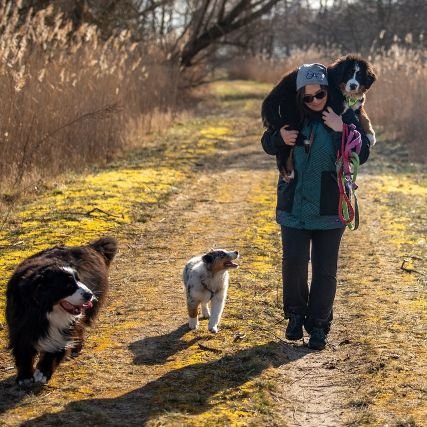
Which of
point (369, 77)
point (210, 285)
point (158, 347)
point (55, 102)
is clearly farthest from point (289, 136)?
point (55, 102)

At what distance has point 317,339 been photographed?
566 centimetres

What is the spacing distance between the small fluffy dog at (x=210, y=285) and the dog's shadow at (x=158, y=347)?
6.9 inches

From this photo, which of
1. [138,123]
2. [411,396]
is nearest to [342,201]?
[411,396]

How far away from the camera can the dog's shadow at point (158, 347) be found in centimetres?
539

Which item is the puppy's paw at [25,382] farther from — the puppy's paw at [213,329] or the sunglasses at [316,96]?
the sunglasses at [316,96]

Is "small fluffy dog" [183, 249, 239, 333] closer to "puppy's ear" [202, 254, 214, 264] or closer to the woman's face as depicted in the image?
"puppy's ear" [202, 254, 214, 264]

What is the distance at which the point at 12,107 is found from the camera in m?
11.4

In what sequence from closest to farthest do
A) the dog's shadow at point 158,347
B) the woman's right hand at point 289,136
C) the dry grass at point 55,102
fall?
the dog's shadow at point 158,347 < the woman's right hand at point 289,136 < the dry grass at point 55,102

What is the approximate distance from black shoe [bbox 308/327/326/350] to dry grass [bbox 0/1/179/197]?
19.6 ft

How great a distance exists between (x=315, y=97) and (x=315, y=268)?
3.89 ft

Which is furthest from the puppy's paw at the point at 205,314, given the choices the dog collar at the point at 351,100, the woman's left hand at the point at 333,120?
the dog collar at the point at 351,100

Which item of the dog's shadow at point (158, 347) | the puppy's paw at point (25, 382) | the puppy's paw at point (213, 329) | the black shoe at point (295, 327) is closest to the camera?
the puppy's paw at point (25, 382)

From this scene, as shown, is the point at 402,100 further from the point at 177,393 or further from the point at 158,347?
the point at 177,393

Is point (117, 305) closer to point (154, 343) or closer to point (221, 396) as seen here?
point (154, 343)
